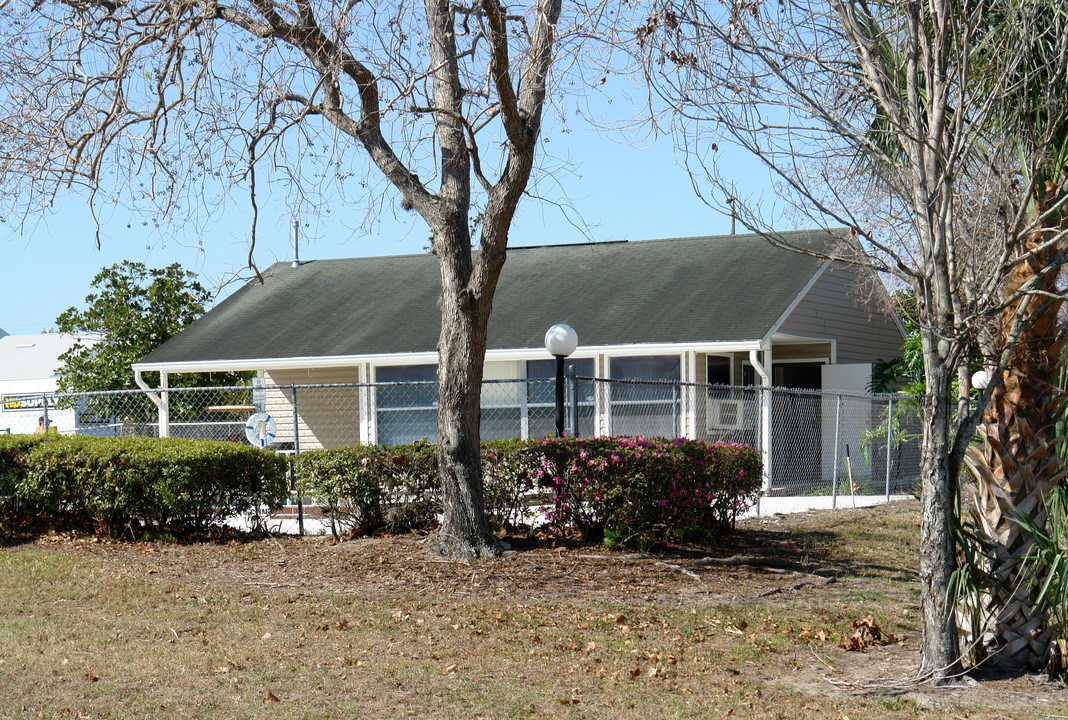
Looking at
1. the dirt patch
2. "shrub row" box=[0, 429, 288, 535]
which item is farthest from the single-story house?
"shrub row" box=[0, 429, 288, 535]

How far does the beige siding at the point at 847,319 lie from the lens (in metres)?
16.5

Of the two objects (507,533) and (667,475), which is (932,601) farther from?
(507,533)

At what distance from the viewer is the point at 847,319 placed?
17656 millimetres

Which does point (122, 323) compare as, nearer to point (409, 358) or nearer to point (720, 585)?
point (409, 358)

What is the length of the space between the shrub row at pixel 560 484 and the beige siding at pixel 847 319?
6.93m

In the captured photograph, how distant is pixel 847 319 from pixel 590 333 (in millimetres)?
4771

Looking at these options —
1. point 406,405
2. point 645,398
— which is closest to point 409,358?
point 406,405

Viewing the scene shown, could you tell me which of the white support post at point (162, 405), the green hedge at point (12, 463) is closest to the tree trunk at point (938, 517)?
the green hedge at point (12, 463)

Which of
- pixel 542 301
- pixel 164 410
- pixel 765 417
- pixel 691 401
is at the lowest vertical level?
pixel 765 417

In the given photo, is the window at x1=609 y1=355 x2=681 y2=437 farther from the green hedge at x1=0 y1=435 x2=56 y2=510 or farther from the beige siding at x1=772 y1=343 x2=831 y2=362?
the green hedge at x1=0 y1=435 x2=56 y2=510

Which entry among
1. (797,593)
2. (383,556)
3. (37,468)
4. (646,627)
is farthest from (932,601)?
(37,468)

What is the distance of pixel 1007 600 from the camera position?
521cm

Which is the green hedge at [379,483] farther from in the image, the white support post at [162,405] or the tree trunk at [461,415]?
the white support post at [162,405]

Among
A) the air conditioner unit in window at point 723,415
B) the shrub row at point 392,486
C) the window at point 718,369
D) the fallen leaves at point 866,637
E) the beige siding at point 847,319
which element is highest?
the beige siding at point 847,319
